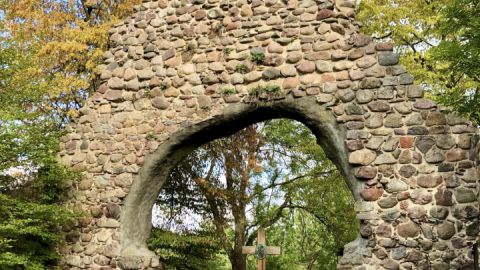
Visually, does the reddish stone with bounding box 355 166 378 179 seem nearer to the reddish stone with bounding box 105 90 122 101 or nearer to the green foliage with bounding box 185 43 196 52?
the green foliage with bounding box 185 43 196 52

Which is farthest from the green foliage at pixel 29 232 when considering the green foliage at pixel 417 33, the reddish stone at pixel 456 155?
the green foliage at pixel 417 33

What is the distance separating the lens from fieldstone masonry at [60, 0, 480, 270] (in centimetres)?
607

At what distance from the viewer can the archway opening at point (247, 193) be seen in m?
10.5

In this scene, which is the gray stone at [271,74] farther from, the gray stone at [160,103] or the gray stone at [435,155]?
the gray stone at [435,155]

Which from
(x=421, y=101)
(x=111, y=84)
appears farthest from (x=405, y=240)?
(x=111, y=84)

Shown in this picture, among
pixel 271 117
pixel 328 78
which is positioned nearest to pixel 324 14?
pixel 328 78

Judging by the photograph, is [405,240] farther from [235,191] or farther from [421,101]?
[235,191]

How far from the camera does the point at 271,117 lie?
24.3ft

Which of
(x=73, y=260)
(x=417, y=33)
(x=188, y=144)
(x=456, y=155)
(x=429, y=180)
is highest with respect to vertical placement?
(x=417, y=33)

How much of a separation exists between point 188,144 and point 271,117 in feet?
4.41

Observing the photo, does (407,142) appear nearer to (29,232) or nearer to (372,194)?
(372,194)

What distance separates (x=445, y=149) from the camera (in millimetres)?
6148

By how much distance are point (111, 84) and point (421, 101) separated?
4750 mm

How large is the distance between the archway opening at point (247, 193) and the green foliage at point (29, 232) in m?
2.59
